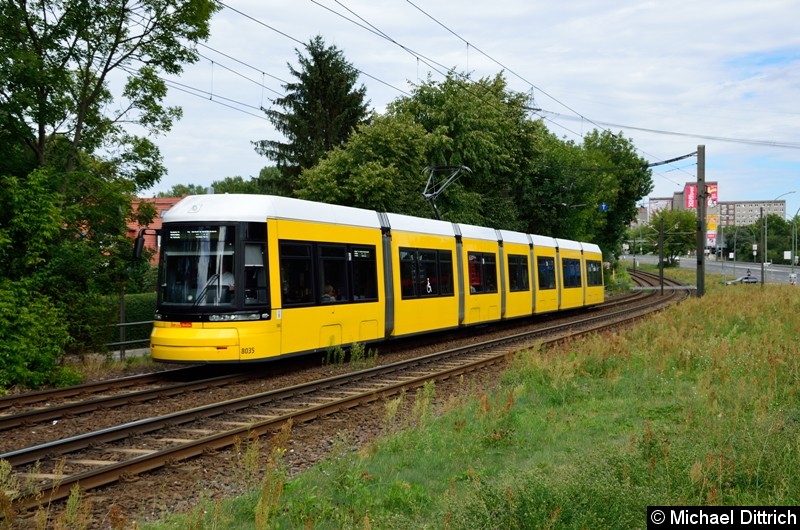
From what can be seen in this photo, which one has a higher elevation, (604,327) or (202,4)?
(202,4)

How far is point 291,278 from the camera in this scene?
13.8 m

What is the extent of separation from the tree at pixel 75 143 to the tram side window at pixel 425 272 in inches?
245

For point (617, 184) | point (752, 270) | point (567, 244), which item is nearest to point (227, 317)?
point (567, 244)

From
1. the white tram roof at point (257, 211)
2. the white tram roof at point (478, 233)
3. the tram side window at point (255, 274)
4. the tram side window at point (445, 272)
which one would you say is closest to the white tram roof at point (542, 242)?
the white tram roof at point (478, 233)

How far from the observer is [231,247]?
12.9 m

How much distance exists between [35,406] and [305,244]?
18.4 feet

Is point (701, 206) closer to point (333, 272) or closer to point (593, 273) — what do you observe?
point (593, 273)

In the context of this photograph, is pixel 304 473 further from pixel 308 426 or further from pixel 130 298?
pixel 130 298

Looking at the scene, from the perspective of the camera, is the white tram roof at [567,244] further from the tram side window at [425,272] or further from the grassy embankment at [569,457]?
the grassy embankment at [569,457]

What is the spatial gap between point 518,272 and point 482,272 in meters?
3.58

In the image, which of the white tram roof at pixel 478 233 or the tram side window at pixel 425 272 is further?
the white tram roof at pixel 478 233

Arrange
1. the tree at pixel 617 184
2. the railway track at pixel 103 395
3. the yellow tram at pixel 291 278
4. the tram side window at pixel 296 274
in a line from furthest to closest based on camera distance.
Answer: the tree at pixel 617 184 < the tram side window at pixel 296 274 < the yellow tram at pixel 291 278 < the railway track at pixel 103 395

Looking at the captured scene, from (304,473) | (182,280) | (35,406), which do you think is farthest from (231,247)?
(304,473)

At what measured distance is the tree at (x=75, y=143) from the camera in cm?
1274
